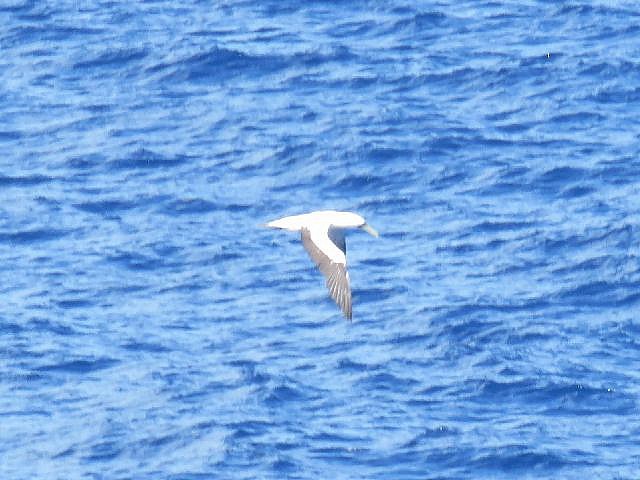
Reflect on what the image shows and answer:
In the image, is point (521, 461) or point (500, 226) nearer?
point (521, 461)

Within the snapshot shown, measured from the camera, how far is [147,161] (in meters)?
38.8

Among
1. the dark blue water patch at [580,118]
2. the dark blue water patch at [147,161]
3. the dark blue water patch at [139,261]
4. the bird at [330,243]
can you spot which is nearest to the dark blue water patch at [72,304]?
the dark blue water patch at [139,261]

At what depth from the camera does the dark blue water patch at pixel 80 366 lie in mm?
32156

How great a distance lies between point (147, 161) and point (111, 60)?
524cm

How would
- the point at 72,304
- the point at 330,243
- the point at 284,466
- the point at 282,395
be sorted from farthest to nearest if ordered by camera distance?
1. the point at 72,304
2. the point at 282,395
3. the point at 284,466
4. the point at 330,243

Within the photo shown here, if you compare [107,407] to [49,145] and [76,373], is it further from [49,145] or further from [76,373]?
[49,145]

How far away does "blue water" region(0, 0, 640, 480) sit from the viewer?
30.6 m

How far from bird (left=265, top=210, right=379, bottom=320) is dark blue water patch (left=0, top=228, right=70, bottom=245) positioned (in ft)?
30.9

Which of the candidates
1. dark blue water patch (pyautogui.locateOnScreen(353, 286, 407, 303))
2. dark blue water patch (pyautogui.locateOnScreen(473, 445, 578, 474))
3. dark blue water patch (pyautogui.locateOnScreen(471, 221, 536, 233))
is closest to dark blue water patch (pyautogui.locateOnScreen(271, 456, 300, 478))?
dark blue water patch (pyautogui.locateOnScreen(473, 445, 578, 474))

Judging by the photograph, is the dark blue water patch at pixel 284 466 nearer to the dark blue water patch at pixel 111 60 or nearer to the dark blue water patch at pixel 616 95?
the dark blue water patch at pixel 616 95

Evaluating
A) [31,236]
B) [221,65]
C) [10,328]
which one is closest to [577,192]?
[221,65]

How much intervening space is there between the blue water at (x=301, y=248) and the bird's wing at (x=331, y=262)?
4.03 meters

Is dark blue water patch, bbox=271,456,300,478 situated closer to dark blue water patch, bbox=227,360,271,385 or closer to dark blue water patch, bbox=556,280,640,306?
dark blue water patch, bbox=227,360,271,385

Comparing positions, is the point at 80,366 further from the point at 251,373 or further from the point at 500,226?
the point at 500,226
